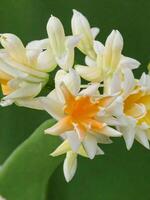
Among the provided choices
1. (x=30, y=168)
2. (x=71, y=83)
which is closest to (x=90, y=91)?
(x=71, y=83)

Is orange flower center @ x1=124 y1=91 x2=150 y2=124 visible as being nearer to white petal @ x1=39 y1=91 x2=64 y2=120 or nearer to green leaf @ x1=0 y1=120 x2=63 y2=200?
white petal @ x1=39 y1=91 x2=64 y2=120

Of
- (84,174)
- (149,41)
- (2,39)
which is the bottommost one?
(84,174)

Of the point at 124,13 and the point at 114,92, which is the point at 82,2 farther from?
the point at 114,92

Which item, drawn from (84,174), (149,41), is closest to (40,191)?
(84,174)

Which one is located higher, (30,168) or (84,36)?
(84,36)

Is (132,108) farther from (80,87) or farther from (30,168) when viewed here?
(30,168)

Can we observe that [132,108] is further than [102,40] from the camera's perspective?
No
